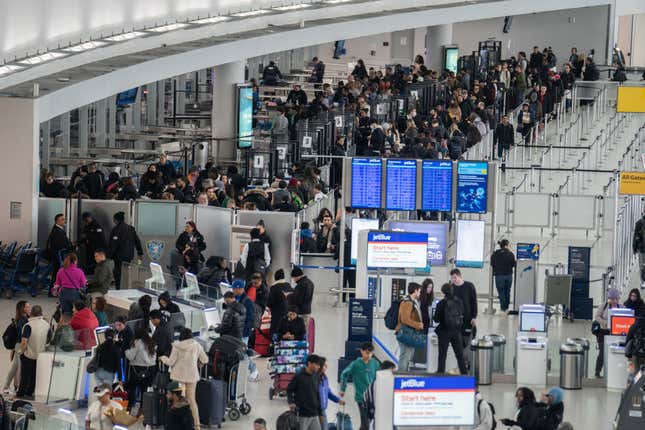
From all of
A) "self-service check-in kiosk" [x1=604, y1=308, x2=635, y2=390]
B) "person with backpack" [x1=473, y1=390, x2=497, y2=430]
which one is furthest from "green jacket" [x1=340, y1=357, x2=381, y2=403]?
"self-service check-in kiosk" [x1=604, y1=308, x2=635, y2=390]

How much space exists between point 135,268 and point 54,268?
131 cm

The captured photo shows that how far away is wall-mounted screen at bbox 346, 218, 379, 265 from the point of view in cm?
2536

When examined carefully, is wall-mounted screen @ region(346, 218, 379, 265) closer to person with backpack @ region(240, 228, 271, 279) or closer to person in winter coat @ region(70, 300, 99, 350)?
person with backpack @ region(240, 228, 271, 279)

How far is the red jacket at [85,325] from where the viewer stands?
18.9m

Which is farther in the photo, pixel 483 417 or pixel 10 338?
pixel 10 338

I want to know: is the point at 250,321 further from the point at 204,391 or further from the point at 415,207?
the point at 415,207

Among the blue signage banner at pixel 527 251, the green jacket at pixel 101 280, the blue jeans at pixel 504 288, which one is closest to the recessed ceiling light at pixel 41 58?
the green jacket at pixel 101 280

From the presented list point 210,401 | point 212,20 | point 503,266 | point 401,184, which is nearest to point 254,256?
point 401,184

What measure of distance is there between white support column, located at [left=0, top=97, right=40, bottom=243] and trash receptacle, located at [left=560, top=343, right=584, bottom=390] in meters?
8.81

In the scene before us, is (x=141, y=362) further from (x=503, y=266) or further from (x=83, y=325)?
(x=503, y=266)

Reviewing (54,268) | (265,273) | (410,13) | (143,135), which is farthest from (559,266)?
(410,13)

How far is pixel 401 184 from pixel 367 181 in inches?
19.8

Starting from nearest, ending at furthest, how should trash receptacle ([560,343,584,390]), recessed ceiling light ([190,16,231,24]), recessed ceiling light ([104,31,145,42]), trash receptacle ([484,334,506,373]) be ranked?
1. trash receptacle ([560,343,584,390])
2. trash receptacle ([484,334,506,373])
3. recessed ceiling light ([104,31,145,42])
4. recessed ceiling light ([190,16,231,24])

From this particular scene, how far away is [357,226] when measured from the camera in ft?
83.9
